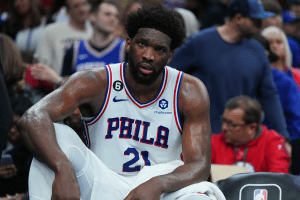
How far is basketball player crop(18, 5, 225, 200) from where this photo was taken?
9.03 ft

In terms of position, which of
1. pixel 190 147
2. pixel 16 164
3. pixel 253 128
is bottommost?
pixel 16 164

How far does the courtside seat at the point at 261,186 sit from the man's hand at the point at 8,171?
158 cm

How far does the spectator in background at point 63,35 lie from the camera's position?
5.94 m

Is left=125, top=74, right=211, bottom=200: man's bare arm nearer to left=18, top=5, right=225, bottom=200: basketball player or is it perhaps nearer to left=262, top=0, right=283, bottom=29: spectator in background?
left=18, top=5, right=225, bottom=200: basketball player

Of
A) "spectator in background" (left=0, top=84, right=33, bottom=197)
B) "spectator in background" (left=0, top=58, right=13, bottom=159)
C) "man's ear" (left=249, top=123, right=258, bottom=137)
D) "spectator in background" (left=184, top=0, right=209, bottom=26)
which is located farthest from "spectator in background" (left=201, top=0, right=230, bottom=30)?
"spectator in background" (left=0, top=58, right=13, bottom=159)

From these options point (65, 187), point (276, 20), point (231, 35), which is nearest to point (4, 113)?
point (65, 187)

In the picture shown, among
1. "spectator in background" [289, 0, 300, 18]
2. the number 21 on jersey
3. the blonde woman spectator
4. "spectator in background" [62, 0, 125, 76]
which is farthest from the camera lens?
"spectator in background" [289, 0, 300, 18]

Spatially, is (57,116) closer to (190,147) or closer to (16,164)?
(190,147)

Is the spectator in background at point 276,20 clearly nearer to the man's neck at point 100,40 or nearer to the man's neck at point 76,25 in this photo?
the man's neck at point 100,40

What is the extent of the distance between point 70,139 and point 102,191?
13.2 inches

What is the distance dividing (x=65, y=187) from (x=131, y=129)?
0.64 meters

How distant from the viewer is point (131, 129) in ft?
10.1

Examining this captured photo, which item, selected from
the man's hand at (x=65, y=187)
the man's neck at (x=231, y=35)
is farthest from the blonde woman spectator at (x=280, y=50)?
the man's hand at (x=65, y=187)

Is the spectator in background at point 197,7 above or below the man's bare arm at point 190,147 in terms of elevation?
above
